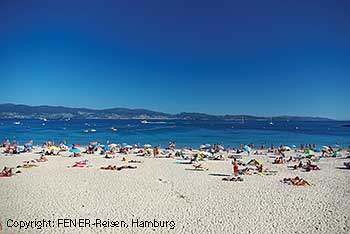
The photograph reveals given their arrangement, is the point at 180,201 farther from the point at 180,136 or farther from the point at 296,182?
the point at 180,136

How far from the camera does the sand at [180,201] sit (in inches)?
303

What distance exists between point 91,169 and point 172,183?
5.88 metres

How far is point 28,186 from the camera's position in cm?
1164

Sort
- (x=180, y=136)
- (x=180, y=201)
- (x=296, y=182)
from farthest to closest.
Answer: (x=180, y=136) → (x=296, y=182) → (x=180, y=201)

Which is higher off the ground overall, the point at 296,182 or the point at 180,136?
the point at 296,182

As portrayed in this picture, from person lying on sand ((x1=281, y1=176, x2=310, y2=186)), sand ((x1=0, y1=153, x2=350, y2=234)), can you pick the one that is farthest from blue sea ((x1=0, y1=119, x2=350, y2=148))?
person lying on sand ((x1=281, y1=176, x2=310, y2=186))

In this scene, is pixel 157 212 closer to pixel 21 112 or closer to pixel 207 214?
pixel 207 214

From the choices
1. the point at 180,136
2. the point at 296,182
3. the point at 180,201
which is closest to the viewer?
the point at 180,201

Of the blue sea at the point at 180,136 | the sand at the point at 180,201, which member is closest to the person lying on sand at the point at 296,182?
the sand at the point at 180,201

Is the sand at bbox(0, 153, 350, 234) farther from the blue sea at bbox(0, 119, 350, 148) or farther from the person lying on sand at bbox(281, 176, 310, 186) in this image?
the blue sea at bbox(0, 119, 350, 148)

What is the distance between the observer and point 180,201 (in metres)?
9.80

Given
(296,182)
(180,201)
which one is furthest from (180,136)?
(180,201)

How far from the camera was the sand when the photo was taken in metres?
7.68

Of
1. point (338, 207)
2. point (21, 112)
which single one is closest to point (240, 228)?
point (338, 207)
